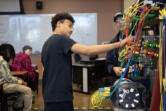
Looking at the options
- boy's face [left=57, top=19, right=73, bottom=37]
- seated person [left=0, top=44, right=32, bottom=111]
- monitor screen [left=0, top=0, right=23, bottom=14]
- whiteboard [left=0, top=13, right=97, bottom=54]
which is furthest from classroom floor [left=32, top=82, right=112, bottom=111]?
monitor screen [left=0, top=0, right=23, bottom=14]

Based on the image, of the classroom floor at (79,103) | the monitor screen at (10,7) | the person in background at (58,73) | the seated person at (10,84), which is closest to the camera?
the person in background at (58,73)

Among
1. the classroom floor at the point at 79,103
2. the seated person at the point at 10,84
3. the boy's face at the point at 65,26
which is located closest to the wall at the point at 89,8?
the classroom floor at the point at 79,103

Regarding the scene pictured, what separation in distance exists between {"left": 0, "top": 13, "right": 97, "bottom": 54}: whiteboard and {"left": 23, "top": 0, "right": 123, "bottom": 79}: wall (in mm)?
146

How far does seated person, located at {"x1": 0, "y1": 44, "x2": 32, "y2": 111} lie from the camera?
9.34ft

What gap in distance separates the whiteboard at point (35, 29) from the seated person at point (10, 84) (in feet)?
8.60

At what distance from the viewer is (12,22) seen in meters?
5.67

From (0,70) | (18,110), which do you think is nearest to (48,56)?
(0,70)

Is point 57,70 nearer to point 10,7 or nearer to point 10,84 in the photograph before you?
point 10,84

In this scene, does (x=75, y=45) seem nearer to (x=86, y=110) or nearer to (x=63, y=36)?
(x=63, y=36)

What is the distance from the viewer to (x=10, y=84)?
2969 mm

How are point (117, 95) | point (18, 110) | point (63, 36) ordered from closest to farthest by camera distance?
1. point (117, 95)
2. point (63, 36)
3. point (18, 110)

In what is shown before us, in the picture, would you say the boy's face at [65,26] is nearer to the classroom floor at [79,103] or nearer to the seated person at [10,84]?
the seated person at [10,84]

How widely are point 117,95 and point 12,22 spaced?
5.07 meters

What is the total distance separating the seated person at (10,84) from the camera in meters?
2.85
